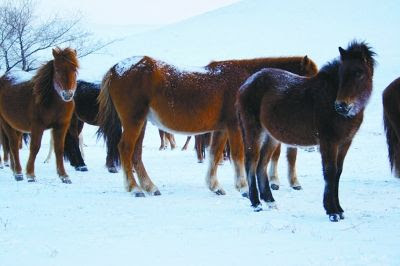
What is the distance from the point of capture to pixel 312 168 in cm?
1187

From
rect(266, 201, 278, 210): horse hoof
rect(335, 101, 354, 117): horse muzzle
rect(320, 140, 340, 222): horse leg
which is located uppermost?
rect(335, 101, 354, 117): horse muzzle

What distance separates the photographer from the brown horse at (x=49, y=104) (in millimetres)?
9492

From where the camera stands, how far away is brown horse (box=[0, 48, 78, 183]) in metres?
9.49

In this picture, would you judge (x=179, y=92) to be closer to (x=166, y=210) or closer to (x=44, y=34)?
(x=166, y=210)

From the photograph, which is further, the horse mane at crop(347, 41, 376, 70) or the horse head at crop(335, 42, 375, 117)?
the horse mane at crop(347, 41, 376, 70)

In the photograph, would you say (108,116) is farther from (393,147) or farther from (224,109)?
(393,147)

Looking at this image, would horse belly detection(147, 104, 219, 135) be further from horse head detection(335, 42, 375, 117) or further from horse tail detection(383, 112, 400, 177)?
horse tail detection(383, 112, 400, 177)

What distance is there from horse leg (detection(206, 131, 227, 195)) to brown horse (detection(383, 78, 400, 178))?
323 cm

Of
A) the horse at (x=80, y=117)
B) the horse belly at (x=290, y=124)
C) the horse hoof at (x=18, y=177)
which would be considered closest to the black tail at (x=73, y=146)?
the horse at (x=80, y=117)

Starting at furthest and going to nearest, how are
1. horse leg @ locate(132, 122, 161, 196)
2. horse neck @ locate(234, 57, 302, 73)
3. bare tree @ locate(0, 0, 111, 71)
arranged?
bare tree @ locate(0, 0, 111, 71) → horse neck @ locate(234, 57, 302, 73) → horse leg @ locate(132, 122, 161, 196)

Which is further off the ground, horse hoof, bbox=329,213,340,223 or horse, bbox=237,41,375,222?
horse, bbox=237,41,375,222

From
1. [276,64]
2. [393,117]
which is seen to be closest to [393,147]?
[393,117]

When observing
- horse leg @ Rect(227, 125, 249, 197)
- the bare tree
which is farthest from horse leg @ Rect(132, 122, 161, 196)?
the bare tree

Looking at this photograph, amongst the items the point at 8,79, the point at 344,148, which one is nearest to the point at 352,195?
the point at 344,148
